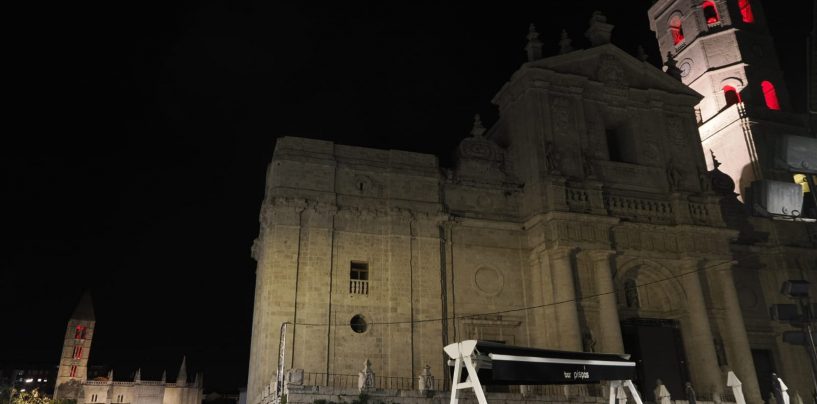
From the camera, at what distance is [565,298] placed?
25.5 metres

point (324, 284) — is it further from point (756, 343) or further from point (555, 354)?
point (756, 343)

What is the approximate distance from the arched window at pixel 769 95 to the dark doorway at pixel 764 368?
707 inches

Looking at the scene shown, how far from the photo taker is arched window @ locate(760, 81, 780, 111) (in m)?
40.4

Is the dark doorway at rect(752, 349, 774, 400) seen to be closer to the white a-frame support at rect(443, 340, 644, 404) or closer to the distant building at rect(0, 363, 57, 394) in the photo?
the white a-frame support at rect(443, 340, 644, 404)

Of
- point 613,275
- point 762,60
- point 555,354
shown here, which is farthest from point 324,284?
point 762,60

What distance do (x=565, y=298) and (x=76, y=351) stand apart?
269ft

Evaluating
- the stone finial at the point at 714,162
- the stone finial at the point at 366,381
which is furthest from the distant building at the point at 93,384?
the stone finial at the point at 366,381

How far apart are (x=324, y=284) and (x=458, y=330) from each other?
18.7 feet

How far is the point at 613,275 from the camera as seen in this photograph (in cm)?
2802

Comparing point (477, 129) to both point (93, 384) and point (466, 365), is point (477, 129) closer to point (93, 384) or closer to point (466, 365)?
point (466, 365)

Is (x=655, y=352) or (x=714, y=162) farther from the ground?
(x=714, y=162)

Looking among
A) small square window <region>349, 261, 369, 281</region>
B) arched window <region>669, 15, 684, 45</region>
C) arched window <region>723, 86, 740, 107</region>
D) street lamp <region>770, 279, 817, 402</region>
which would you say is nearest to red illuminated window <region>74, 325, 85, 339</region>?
small square window <region>349, 261, 369, 281</region>

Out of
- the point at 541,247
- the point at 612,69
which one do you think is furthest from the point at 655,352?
the point at 612,69

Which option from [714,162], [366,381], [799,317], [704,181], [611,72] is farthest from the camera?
[714,162]
